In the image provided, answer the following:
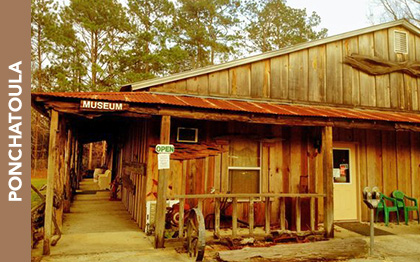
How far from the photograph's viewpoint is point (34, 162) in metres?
25.4

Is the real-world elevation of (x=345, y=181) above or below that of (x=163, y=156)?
below

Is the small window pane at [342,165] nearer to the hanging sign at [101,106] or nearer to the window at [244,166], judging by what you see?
the window at [244,166]

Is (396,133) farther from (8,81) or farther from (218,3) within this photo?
(218,3)

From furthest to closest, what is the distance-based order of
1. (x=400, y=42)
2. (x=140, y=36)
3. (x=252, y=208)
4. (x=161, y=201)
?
(x=140, y=36), (x=400, y=42), (x=252, y=208), (x=161, y=201)

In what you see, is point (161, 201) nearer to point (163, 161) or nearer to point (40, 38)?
point (163, 161)

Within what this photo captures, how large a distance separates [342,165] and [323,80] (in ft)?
8.11

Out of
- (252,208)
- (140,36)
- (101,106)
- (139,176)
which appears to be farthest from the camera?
(140,36)

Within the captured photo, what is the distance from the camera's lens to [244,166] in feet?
26.6

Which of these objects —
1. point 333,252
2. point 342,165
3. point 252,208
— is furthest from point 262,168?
point 333,252

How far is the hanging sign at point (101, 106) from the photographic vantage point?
18.9 feet

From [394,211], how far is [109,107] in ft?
26.7

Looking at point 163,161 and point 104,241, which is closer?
point 163,161

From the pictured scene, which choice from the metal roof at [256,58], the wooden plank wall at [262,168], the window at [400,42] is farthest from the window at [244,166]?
the window at [400,42]

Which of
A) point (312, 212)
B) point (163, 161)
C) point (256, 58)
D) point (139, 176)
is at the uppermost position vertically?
point (256, 58)
